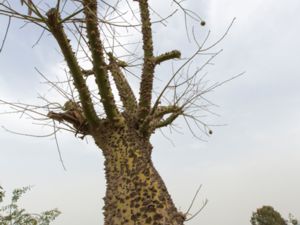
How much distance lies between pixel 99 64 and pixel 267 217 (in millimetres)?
35215

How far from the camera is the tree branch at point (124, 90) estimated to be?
336 cm

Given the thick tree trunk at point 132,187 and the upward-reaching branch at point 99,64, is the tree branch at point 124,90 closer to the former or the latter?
the upward-reaching branch at point 99,64

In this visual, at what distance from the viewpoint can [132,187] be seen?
2.23 meters

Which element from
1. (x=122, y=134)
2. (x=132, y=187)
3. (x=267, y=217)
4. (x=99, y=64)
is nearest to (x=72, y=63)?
(x=99, y=64)

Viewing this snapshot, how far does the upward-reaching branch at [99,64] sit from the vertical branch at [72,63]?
0.10m

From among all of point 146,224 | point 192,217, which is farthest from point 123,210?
point 192,217

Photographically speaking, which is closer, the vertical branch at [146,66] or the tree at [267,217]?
the vertical branch at [146,66]

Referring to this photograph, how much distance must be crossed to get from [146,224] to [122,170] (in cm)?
47

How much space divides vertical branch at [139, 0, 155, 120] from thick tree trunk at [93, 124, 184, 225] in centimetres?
23

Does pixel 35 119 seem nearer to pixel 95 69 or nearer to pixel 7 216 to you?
pixel 95 69

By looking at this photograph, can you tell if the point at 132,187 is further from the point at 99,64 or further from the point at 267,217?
the point at 267,217

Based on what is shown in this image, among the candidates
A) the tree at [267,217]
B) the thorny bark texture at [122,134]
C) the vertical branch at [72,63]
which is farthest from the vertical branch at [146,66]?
the tree at [267,217]

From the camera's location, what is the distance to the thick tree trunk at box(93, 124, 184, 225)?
209cm

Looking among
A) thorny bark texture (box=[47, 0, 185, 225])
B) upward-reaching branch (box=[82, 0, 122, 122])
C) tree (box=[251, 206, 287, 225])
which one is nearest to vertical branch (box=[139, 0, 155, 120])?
thorny bark texture (box=[47, 0, 185, 225])
